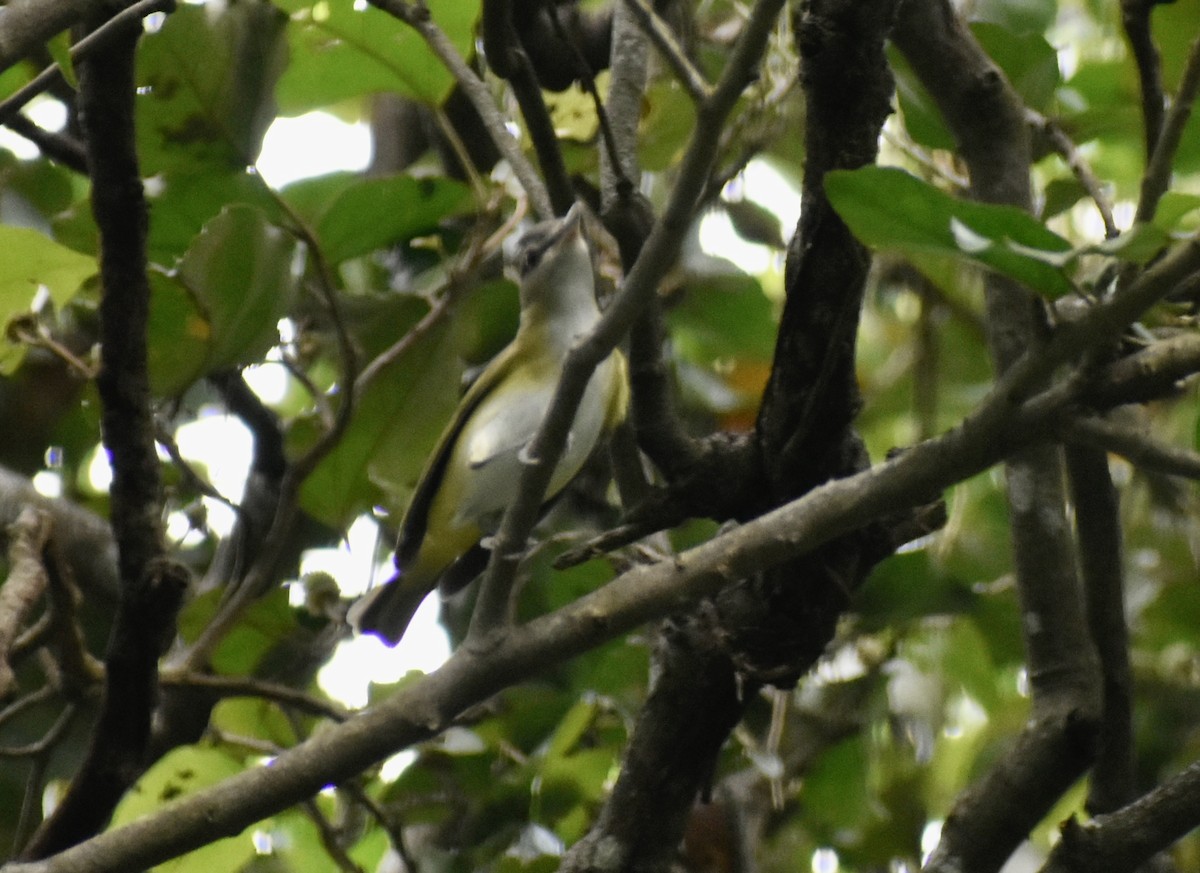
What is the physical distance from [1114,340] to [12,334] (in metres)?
1.24

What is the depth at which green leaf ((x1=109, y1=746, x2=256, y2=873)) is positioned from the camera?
5.81 feet

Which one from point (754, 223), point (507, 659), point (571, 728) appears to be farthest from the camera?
point (754, 223)

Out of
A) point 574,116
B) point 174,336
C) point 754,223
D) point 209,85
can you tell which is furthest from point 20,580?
point 754,223

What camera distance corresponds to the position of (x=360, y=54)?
6.37 feet

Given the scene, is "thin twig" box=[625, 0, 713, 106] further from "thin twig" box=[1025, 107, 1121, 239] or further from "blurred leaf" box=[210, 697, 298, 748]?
"blurred leaf" box=[210, 697, 298, 748]

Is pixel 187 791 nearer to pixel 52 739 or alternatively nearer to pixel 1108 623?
pixel 52 739

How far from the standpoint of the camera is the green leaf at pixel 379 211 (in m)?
1.84

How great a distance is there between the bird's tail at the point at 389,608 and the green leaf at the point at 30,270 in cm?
66

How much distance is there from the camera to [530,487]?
1.32 meters

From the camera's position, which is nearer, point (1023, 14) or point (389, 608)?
point (1023, 14)

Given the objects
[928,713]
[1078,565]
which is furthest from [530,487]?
[928,713]

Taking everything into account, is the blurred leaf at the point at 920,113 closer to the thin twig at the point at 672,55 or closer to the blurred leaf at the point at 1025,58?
the blurred leaf at the point at 1025,58

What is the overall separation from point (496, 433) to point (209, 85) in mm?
745

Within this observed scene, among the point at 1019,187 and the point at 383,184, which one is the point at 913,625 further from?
the point at 383,184
